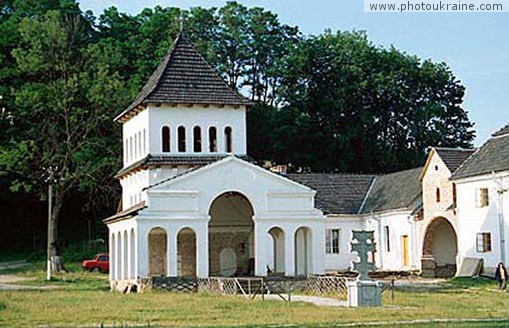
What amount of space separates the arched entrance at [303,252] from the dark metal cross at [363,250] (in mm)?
11592

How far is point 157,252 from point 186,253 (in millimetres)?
1523

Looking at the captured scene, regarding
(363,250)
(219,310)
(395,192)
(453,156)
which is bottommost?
(219,310)

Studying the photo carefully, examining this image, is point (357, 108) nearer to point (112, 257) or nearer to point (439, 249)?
point (439, 249)

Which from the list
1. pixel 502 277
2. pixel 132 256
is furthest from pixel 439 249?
pixel 132 256

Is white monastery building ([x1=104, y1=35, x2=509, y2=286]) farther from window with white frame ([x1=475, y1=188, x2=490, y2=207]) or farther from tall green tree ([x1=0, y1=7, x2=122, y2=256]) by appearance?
tall green tree ([x1=0, y1=7, x2=122, y2=256])

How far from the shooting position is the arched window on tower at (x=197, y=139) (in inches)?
1731

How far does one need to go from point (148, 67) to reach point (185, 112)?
20541 millimetres

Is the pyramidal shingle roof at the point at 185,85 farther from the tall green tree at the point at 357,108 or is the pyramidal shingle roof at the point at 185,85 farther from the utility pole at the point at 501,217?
the tall green tree at the point at 357,108

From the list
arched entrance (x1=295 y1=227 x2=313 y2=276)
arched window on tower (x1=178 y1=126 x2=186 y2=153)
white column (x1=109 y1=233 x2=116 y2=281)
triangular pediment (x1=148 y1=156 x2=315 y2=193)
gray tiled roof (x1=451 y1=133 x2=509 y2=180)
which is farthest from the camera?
white column (x1=109 y1=233 x2=116 y2=281)

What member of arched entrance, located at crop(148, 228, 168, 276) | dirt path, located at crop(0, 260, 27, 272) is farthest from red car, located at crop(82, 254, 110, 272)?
arched entrance, located at crop(148, 228, 168, 276)

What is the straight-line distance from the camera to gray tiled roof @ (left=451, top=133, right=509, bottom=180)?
42688 mm

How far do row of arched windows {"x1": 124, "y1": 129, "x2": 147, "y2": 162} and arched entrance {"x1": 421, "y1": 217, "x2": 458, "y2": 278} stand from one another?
14465mm

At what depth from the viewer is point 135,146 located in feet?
153

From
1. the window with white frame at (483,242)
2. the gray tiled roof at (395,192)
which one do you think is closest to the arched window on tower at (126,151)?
the gray tiled roof at (395,192)
